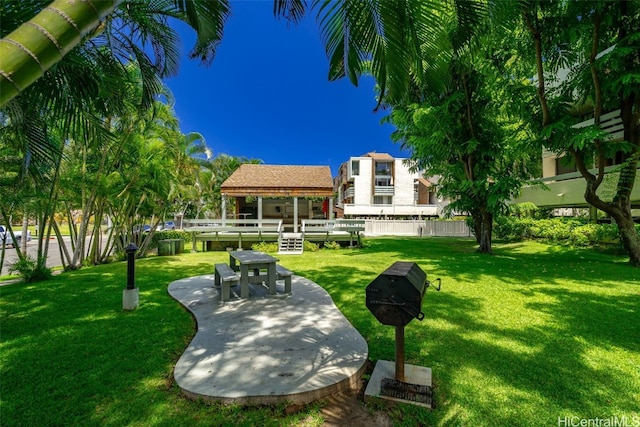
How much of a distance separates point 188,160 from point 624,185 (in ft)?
68.2

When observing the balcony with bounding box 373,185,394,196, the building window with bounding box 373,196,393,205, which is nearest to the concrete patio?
the balcony with bounding box 373,185,394,196

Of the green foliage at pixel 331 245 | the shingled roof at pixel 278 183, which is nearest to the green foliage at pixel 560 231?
the green foliage at pixel 331 245

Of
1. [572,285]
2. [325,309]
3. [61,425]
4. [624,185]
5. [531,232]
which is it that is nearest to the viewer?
[61,425]

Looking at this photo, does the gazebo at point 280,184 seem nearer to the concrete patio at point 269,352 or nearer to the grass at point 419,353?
the grass at point 419,353

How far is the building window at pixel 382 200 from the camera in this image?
126 feet


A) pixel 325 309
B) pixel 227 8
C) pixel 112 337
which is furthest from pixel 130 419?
pixel 227 8

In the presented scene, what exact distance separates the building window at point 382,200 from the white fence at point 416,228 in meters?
10.6

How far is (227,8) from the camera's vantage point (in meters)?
3.60

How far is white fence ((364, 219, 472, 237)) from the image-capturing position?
26.2 meters

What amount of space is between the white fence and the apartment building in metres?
7.87

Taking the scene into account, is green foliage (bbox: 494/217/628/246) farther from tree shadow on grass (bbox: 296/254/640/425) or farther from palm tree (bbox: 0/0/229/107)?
palm tree (bbox: 0/0/229/107)

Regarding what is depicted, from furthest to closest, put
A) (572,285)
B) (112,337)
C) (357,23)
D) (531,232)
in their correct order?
1. (531,232)
2. (572,285)
3. (112,337)
4. (357,23)

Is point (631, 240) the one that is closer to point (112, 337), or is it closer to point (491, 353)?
point (491, 353)

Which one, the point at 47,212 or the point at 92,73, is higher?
the point at 92,73
